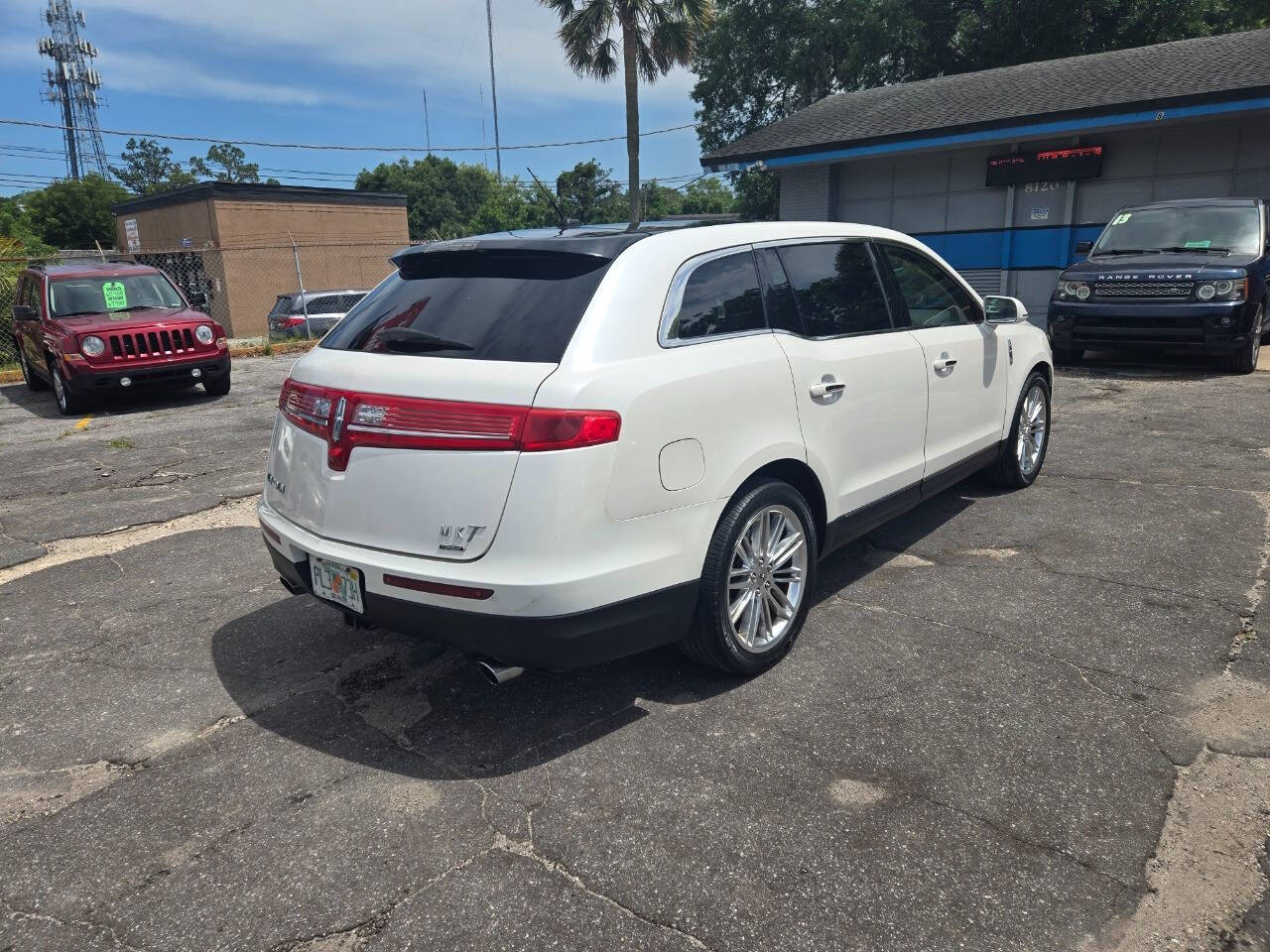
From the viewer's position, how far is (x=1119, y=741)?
310 centimetres

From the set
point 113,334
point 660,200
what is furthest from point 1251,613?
point 660,200

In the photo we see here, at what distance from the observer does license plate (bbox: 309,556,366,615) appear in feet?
10.3

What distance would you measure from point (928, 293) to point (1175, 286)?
7052mm

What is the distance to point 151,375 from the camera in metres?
10.8

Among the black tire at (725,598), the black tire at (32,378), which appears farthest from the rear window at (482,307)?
the black tire at (32,378)

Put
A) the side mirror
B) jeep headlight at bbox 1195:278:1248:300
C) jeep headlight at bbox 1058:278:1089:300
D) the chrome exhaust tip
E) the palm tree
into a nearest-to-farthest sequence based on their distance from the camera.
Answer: the chrome exhaust tip < the side mirror < jeep headlight at bbox 1195:278:1248:300 < jeep headlight at bbox 1058:278:1089:300 < the palm tree

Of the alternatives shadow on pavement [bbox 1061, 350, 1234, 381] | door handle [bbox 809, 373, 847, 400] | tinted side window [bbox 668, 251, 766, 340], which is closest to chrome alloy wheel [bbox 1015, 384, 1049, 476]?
door handle [bbox 809, 373, 847, 400]

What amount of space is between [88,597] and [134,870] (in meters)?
2.64

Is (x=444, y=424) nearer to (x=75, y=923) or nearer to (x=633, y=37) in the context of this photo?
(x=75, y=923)

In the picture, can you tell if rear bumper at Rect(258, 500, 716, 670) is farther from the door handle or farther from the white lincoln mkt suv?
the door handle

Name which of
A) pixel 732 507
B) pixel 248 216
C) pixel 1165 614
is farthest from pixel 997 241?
pixel 248 216

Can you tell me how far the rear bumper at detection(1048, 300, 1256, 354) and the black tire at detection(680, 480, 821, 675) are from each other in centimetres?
861

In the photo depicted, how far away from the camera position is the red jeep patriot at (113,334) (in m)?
10.4

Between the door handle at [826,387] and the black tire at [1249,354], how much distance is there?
8.83 m
